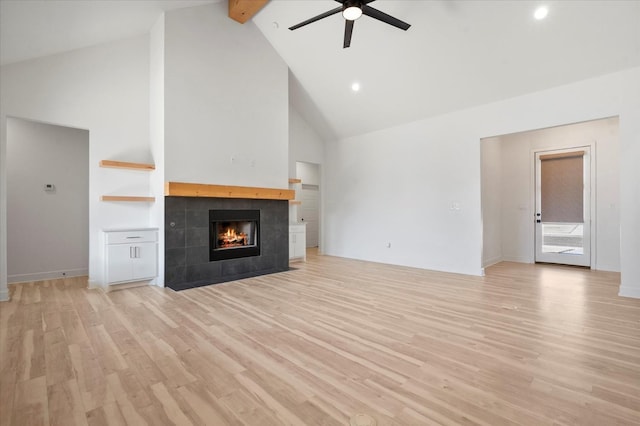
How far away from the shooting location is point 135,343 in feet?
7.91

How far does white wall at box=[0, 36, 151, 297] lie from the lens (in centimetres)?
382

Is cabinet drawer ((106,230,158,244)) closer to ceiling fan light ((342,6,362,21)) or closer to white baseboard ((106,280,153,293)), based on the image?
white baseboard ((106,280,153,293))

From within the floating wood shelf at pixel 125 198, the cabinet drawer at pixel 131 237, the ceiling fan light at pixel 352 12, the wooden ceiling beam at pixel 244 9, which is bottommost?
the cabinet drawer at pixel 131 237

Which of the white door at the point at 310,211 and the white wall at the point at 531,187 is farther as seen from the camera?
the white door at the point at 310,211

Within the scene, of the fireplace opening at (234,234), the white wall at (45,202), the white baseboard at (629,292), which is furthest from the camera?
the fireplace opening at (234,234)

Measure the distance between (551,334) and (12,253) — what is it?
668cm

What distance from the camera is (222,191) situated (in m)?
4.68

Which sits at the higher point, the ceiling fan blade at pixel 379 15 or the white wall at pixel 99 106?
the ceiling fan blade at pixel 379 15

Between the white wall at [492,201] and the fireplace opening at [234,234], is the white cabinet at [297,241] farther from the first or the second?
the white wall at [492,201]

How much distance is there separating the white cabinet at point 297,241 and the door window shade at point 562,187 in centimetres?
491

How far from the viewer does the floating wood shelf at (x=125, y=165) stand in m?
4.21

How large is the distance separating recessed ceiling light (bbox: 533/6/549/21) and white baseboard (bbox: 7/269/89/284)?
7.23 meters

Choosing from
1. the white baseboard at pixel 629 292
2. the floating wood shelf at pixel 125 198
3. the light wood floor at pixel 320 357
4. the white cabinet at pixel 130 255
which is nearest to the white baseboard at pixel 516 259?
the light wood floor at pixel 320 357

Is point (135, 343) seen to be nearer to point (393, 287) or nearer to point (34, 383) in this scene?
point (34, 383)
